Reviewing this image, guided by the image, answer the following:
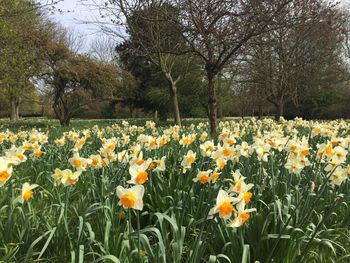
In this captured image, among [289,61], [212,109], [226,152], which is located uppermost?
[289,61]

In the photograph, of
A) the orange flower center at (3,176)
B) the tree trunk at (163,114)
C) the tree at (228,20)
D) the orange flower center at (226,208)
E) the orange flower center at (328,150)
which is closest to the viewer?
the orange flower center at (226,208)

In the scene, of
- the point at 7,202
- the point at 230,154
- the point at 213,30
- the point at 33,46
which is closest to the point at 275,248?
the point at 230,154

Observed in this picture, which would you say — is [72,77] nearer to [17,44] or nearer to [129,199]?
[17,44]

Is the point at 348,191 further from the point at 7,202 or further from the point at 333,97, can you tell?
the point at 333,97

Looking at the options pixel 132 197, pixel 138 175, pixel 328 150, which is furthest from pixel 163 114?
pixel 132 197

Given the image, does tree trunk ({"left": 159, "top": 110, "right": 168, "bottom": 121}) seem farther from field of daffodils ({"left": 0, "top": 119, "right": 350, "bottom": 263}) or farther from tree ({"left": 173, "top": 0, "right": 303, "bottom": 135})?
field of daffodils ({"left": 0, "top": 119, "right": 350, "bottom": 263})

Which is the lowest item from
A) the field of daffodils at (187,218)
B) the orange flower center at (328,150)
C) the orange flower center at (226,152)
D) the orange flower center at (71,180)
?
the field of daffodils at (187,218)

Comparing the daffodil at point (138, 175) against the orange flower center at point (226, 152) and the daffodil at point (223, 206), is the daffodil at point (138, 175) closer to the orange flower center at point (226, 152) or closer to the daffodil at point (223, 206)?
the daffodil at point (223, 206)

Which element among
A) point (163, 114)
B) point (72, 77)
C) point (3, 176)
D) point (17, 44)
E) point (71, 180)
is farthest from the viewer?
point (163, 114)

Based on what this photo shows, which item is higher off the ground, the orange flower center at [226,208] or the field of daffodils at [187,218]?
the orange flower center at [226,208]

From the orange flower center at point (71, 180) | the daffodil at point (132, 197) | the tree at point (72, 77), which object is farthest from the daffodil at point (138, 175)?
the tree at point (72, 77)

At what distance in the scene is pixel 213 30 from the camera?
7.98m

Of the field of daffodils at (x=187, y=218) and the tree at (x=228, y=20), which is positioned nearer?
the field of daffodils at (x=187, y=218)

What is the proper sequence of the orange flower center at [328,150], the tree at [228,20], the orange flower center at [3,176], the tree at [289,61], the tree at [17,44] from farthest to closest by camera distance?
the tree at [289,61] → the tree at [17,44] → the tree at [228,20] → the orange flower center at [328,150] → the orange flower center at [3,176]
